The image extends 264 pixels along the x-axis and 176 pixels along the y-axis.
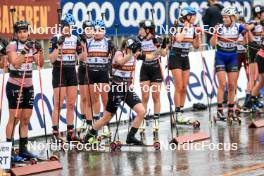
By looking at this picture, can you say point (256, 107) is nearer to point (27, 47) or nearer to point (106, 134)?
point (106, 134)

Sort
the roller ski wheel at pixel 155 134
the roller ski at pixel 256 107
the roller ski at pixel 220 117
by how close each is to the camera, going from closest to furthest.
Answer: the roller ski wheel at pixel 155 134
the roller ski at pixel 220 117
the roller ski at pixel 256 107

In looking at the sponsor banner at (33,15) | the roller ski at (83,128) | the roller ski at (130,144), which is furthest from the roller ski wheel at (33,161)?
the sponsor banner at (33,15)

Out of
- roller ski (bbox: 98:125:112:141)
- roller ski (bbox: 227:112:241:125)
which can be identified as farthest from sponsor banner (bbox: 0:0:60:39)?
roller ski (bbox: 227:112:241:125)

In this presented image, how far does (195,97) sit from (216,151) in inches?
271

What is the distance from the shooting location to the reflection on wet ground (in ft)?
43.5

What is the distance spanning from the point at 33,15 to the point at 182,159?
5994 mm

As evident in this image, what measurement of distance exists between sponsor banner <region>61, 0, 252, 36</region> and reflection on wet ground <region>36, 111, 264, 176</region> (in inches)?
174

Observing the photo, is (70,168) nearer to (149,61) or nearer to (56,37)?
(56,37)

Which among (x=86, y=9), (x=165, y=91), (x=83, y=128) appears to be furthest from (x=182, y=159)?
(x=86, y=9)

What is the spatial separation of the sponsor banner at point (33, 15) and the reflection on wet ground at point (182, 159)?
325 centimetres

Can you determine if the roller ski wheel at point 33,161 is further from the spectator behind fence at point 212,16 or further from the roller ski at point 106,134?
the spectator behind fence at point 212,16

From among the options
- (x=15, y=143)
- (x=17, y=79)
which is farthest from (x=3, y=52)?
(x=15, y=143)

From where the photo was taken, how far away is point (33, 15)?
61.1ft

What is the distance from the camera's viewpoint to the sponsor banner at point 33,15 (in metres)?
18.2
